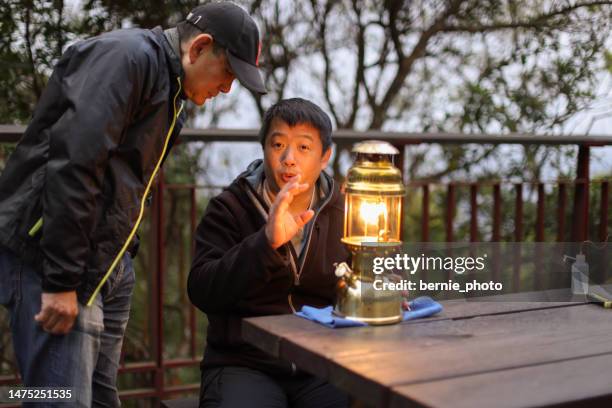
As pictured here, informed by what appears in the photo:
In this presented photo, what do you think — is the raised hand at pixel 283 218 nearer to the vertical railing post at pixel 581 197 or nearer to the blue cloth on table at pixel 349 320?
the blue cloth on table at pixel 349 320

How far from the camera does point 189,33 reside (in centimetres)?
199

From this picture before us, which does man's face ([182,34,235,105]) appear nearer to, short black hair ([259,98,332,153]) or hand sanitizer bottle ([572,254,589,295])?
short black hair ([259,98,332,153])

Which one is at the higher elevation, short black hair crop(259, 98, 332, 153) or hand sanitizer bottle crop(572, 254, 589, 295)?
short black hair crop(259, 98, 332, 153)

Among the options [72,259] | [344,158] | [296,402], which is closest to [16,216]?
[72,259]

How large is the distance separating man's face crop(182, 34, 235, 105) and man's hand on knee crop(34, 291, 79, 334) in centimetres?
60

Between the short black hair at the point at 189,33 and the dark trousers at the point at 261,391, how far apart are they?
854mm

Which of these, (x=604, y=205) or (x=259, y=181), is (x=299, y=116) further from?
(x=604, y=205)

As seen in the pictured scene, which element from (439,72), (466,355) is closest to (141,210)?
(466,355)

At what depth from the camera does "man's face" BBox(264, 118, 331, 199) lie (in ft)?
7.32

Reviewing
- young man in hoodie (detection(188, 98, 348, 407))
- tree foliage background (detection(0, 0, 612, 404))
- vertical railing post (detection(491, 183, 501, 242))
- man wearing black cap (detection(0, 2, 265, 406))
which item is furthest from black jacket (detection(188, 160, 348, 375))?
tree foliage background (detection(0, 0, 612, 404))

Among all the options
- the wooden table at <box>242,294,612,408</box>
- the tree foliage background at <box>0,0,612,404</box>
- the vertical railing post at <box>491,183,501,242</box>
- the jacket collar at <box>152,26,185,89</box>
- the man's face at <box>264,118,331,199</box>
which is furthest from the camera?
the tree foliage background at <box>0,0,612,404</box>

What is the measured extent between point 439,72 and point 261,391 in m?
4.19

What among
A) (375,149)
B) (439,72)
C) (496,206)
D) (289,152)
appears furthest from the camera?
(439,72)

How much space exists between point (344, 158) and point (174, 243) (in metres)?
1.37
